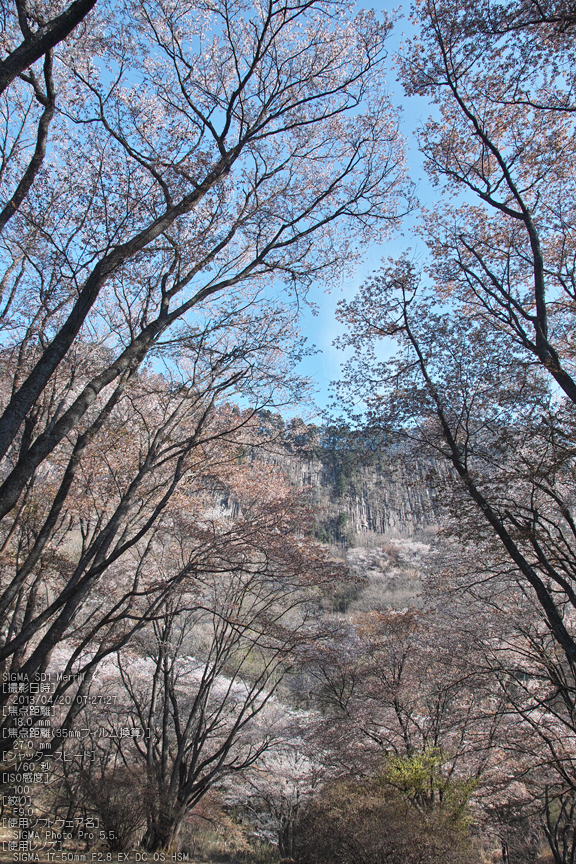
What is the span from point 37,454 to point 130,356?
4.60ft

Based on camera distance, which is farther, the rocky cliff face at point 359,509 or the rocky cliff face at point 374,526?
the rocky cliff face at point 359,509

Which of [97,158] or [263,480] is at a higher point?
[97,158]

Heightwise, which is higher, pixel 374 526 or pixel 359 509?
pixel 359 509

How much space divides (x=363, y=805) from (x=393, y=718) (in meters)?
2.70

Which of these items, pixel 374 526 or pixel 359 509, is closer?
pixel 374 526

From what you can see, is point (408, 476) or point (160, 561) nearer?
point (408, 476)

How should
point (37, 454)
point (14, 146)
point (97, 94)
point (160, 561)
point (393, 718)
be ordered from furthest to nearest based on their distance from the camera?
point (393, 718)
point (160, 561)
point (14, 146)
point (97, 94)
point (37, 454)

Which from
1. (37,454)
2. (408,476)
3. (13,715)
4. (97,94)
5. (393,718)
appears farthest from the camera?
(393,718)

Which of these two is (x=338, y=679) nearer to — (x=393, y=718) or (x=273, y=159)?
(x=393, y=718)

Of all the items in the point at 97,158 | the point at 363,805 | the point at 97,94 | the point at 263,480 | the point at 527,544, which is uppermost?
the point at 97,94

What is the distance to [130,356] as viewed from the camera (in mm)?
4203

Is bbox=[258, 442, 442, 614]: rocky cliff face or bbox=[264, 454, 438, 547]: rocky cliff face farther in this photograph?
bbox=[264, 454, 438, 547]: rocky cliff face

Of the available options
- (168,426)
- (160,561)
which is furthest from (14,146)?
(160,561)

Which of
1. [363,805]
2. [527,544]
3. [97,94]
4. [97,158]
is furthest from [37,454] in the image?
[363,805]
